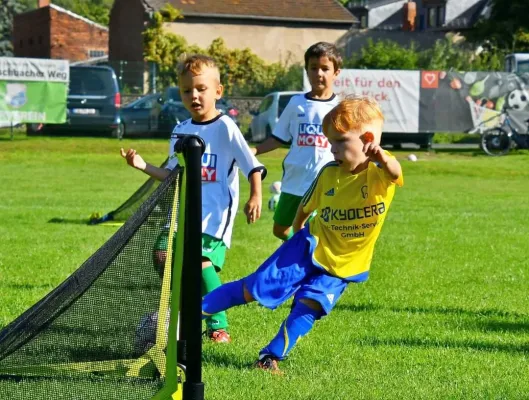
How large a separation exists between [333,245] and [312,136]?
8.89 ft

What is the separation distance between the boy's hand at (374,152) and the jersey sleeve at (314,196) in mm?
479

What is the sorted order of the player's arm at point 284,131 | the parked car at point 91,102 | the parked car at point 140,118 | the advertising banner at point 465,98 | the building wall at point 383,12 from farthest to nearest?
the building wall at point 383,12
the parked car at point 140,118
the advertising banner at point 465,98
the parked car at point 91,102
the player's arm at point 284,131

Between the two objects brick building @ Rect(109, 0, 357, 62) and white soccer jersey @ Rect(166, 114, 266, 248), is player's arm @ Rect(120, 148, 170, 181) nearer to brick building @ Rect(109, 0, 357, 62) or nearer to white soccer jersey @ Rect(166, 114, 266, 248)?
white soccer jersey @ Rect(166, 114, 266, 248)

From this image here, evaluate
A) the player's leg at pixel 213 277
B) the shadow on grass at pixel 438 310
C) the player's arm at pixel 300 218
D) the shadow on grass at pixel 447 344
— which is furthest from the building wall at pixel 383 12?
the player's arm at pixel 300 218

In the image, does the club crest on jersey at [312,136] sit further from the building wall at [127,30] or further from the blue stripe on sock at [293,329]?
the building wall at [127,30]

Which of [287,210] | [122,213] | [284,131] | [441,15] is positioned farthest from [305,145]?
[441,15]

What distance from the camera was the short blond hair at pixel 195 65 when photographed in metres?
5.84

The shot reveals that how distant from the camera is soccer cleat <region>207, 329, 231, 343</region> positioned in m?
6.04

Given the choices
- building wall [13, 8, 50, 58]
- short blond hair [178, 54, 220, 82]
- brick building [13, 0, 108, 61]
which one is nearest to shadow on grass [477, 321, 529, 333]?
short blond hair [178, 54, 220, 82]

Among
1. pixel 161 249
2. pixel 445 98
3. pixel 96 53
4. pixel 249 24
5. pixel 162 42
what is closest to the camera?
pixel 161 249

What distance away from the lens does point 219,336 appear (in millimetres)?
6051

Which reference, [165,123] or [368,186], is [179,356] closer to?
[368,186]

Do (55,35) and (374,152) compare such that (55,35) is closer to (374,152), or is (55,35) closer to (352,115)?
(352,115)

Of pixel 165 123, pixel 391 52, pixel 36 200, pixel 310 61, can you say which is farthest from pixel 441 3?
pixel 310 61
